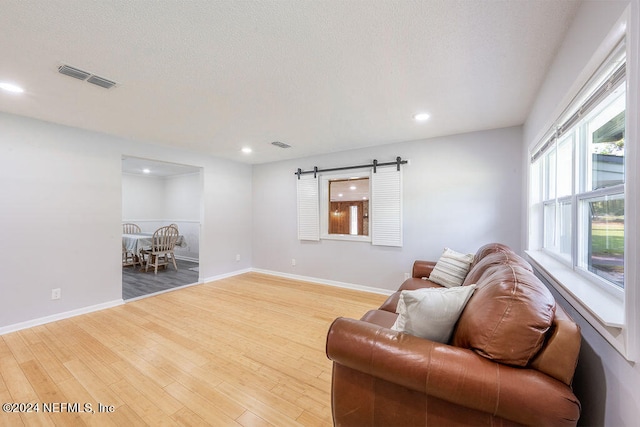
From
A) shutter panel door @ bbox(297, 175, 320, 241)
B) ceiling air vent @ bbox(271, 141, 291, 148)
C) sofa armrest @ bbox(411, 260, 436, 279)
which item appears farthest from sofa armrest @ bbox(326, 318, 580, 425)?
shutter panel door @ bbox(297, 175, 320, 241)

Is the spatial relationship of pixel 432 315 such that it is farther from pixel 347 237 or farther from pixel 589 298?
pixel 347 237

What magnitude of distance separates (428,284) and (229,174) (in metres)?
4.16

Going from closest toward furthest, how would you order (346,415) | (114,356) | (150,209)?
(346,415) → (114,356) → (150,209)

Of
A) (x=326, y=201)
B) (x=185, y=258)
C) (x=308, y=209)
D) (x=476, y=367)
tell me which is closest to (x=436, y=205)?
(x=326, y=201)

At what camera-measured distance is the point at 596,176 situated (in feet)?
4.67

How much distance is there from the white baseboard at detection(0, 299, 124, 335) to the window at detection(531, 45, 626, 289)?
4822 millimetres

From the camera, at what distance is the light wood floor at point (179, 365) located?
162 cm

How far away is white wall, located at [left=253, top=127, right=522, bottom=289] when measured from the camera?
127 inches

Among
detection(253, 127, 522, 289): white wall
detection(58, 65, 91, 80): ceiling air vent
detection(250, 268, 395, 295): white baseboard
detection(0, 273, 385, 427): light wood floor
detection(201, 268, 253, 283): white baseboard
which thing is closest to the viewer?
detection(0, 273, 385, 427): light wood floor

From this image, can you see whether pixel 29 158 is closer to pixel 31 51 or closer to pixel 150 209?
pixel 31 51

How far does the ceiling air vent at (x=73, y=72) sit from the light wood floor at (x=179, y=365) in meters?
2.30

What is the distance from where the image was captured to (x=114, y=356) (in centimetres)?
224

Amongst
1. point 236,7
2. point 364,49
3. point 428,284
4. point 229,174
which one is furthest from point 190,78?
point 229,174

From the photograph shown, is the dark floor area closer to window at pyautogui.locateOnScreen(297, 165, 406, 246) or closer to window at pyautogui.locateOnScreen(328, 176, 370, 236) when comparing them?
window at pyautogui.locateOnScreen(297, 165, 406, 246)
